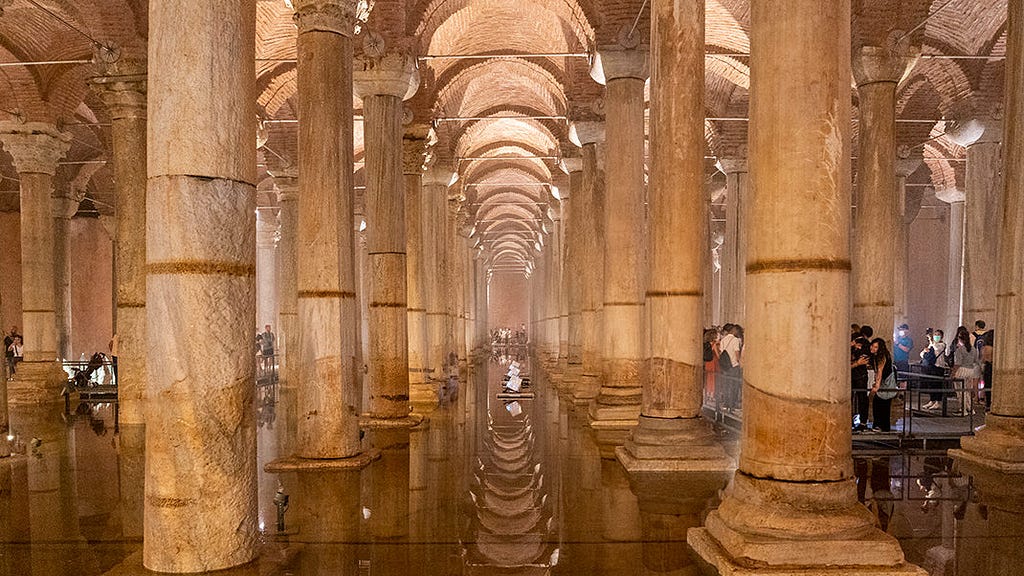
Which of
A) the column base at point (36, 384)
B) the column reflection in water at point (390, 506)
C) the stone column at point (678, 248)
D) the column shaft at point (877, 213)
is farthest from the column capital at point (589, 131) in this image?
the column base at point (36, 384)

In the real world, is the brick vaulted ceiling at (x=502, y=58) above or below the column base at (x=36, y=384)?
above

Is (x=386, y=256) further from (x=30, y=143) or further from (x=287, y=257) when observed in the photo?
(x=30, y=143)

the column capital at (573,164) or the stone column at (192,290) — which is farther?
the column capital at (573,164)

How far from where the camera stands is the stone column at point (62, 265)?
19953mm

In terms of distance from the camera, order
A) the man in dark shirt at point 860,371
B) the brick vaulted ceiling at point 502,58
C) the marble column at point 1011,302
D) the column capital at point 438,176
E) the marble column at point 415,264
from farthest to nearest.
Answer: the column capital at point 438,176, the marble column at point 415,264, the brick vaulted ceiling at point 502,58, the man in dark shirt at point 860,371, the marble column at point 1011,302

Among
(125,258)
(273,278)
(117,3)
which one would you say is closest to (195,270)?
(125,258)

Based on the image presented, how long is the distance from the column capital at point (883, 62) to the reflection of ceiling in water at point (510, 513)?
7.34 metres

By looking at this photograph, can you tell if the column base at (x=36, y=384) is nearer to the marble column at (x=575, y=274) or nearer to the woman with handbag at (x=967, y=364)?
the marble column at (x=575, y=274)

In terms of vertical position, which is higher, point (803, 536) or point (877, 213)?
point (877, 213)

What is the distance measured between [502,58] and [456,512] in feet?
40.8

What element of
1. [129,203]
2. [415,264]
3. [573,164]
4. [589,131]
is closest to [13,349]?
[129,203]

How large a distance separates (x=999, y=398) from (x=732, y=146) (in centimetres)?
1139

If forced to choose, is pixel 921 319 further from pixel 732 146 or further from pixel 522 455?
pixel 522 455

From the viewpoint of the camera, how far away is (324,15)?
775cm
